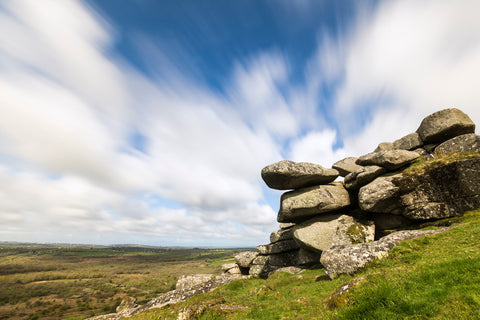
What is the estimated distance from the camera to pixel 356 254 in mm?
16141

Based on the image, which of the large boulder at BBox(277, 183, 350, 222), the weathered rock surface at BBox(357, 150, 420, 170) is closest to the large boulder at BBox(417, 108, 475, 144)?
the weathered rock surface at BBox(357, 150, 420, 170)

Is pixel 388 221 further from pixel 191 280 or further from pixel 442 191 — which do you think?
pixel 191 280

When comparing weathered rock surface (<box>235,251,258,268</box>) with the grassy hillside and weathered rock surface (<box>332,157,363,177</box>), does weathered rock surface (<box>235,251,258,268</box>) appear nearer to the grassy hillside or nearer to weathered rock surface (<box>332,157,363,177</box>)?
the grassy hillside

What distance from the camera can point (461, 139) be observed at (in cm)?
2411

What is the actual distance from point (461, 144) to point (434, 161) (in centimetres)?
430

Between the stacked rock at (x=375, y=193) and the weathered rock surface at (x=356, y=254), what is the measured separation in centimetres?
261

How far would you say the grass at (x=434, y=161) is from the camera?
21.5 meters

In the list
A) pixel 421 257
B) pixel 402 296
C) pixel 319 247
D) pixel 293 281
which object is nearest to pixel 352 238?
pixel 319 247

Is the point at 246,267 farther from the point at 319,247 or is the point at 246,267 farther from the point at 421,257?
the point at 421,257

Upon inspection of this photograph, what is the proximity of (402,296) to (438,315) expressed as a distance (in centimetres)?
179

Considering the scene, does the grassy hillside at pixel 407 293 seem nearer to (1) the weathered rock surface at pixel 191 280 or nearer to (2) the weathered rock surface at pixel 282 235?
(1) the weathered rock surface at pixel 191 280

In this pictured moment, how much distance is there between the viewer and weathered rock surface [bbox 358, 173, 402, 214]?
23766mm

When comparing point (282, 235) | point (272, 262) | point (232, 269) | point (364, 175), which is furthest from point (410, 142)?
point (232, 269)

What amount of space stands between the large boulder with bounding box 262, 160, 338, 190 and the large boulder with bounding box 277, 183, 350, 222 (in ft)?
3.88
